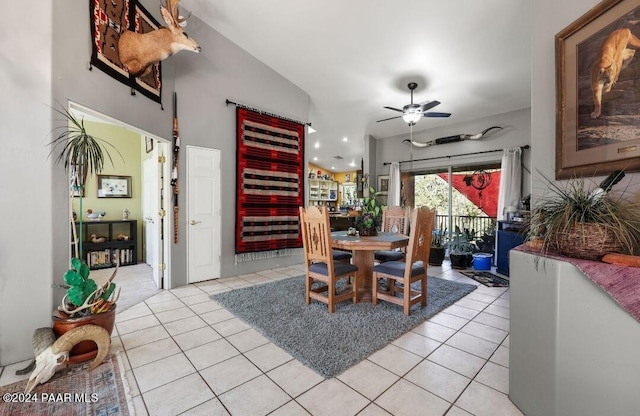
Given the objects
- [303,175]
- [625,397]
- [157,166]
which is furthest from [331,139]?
[625,397]

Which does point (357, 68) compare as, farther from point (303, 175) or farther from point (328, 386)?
point (328, 386)

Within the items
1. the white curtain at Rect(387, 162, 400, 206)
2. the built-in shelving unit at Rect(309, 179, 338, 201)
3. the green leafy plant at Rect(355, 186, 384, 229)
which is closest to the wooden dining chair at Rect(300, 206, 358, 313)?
the green leafy plant at Rect(355, 186, 384, 229)

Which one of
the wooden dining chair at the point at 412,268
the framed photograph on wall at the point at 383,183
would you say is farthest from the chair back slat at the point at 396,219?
the framed photograph on wall at the point at 383,183

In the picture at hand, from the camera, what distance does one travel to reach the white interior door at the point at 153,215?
3.65 metres

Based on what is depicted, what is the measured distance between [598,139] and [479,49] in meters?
2.65

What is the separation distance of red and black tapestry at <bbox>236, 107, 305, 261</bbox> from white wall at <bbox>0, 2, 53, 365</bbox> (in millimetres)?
2364

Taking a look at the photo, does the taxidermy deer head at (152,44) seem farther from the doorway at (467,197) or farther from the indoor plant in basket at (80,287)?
the doorway at (467,197)

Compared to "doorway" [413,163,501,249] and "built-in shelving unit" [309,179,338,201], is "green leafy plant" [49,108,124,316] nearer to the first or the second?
"doorway" [413,163,501,249]

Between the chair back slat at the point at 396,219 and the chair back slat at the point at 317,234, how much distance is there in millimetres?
1618

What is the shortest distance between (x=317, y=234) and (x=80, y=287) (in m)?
1.95

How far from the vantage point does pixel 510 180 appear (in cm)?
499

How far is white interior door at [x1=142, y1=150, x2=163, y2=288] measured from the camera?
144 inches

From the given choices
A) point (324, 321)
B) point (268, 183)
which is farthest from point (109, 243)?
point (324, 321)

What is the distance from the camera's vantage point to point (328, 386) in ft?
5.47
